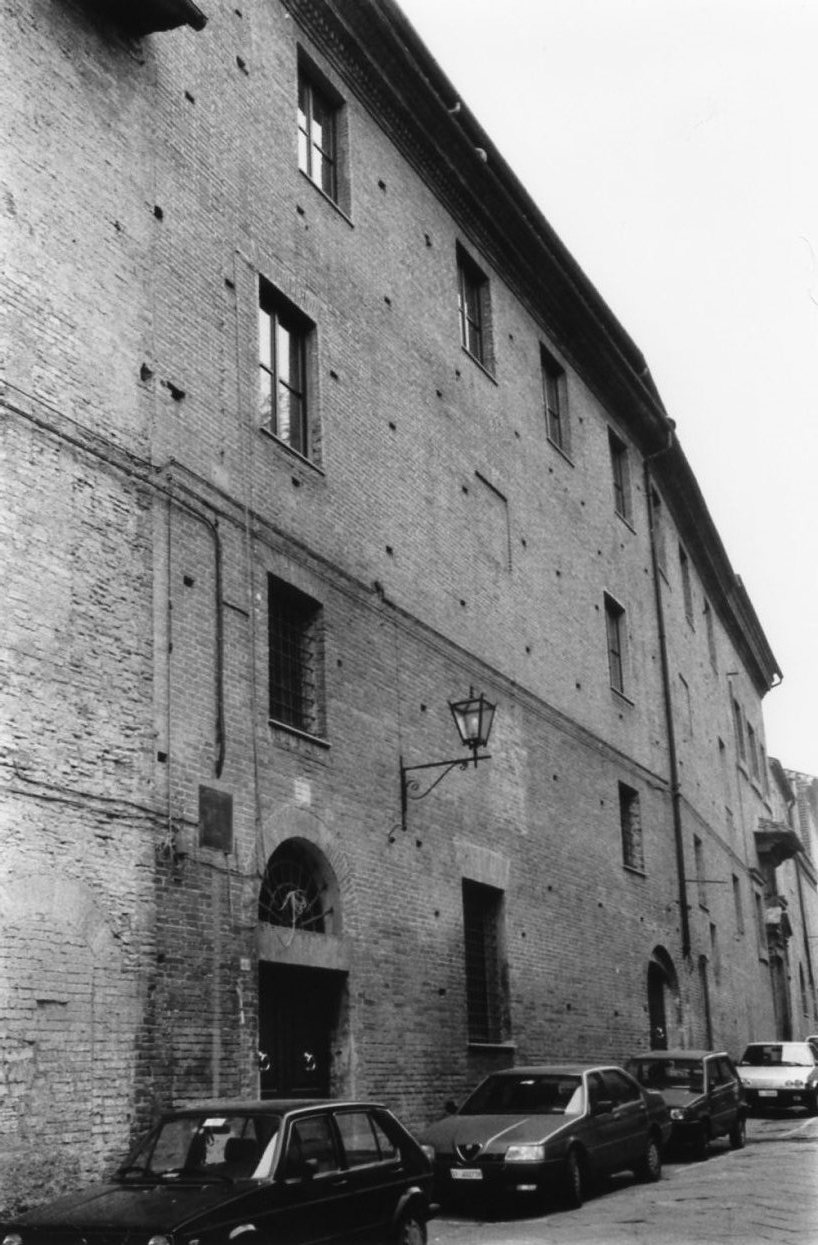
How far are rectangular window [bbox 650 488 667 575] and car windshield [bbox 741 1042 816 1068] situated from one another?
29.3 feet

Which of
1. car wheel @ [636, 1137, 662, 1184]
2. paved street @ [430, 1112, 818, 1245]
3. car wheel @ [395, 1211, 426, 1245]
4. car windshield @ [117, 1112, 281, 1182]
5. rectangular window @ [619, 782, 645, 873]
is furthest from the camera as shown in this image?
rectangular window @ [619, 782, 645, 873]

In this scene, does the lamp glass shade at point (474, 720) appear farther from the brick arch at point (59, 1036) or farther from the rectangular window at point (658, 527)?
the rectangular window at point (658, 527)

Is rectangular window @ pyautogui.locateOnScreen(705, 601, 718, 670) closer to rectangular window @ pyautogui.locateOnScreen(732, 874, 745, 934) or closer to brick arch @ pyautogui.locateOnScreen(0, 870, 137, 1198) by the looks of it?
rectangular window @ pyautogui.locateOnScreen(732, 874, 745, 934)

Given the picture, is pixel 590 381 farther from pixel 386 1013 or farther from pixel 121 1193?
pixel 121 1193

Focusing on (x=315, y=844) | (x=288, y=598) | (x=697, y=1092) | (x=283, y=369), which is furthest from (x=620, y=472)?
(x=315, y=844)

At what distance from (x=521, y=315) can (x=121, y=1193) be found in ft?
54.1

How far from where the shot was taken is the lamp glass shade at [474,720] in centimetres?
1575

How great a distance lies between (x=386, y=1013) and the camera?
1488cm

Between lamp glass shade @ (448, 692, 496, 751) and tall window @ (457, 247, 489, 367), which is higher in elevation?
tall window @ (457, 247, 489, 367)

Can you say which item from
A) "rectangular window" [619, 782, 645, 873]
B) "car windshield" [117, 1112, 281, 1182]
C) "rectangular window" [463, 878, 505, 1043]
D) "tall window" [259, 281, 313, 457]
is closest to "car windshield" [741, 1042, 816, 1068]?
"rectangular window" [619, 782, 645, 873]

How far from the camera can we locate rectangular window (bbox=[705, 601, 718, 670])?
3472 centimetres

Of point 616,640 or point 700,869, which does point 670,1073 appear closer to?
point 616,640

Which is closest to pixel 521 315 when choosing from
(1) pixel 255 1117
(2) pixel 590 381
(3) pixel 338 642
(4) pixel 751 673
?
(2) pixel 590 381

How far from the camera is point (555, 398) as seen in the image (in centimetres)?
2416
